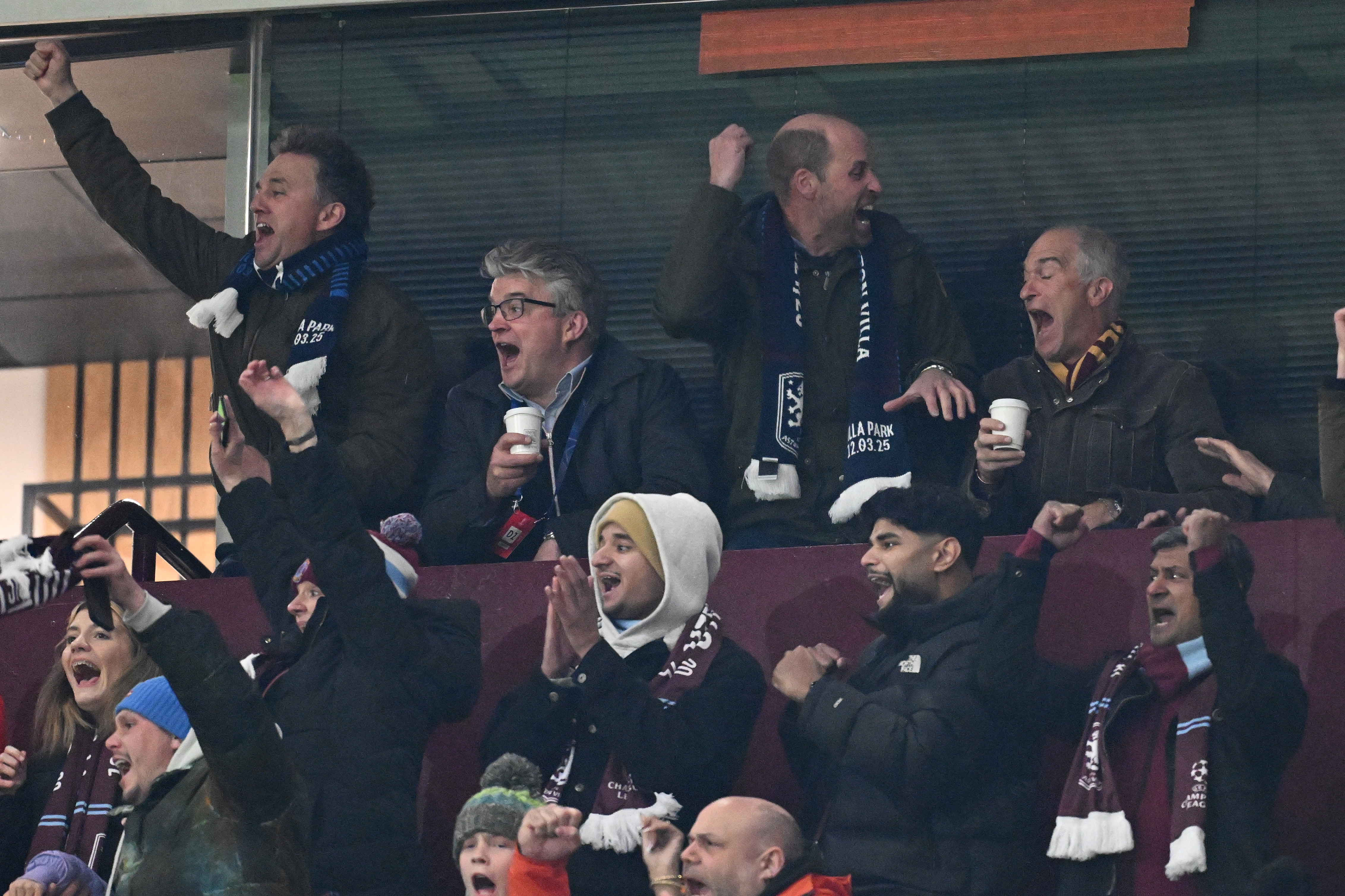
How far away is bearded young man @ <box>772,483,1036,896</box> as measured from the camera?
706 cm

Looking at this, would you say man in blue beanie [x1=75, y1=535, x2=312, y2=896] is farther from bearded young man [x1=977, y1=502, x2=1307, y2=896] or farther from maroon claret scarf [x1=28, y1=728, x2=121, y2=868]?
bearded young man [x1=977, y1=502, x2=1307, y2=896]

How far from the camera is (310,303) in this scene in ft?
29.0

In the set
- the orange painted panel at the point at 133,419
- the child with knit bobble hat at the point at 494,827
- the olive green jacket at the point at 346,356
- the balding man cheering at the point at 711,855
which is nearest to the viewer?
the balding man cheering at the point at 711,855

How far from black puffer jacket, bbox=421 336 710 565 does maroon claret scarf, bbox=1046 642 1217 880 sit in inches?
59.3

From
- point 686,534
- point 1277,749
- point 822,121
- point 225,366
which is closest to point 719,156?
point 822,121

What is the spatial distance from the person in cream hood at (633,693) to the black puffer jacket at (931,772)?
336mm

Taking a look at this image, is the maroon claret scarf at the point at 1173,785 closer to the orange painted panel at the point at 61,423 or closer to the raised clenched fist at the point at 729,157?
the raised clenched fist at the point at 729,157

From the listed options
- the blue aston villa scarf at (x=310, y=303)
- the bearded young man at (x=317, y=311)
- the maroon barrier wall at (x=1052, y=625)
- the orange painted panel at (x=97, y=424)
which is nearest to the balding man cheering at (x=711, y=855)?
the maroon barrier wall at (x=1052, y=625)

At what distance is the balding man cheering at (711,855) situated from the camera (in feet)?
22.5

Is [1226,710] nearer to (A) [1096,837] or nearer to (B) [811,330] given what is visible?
(A) [1096,837]

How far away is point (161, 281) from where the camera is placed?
10.6m

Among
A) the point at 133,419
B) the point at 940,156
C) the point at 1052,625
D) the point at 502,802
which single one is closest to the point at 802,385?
the point at 1052,625

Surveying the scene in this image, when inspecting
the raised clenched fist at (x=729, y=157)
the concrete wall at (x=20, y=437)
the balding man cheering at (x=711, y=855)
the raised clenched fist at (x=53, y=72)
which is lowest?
the balding man cheering at (x=711, y=855)

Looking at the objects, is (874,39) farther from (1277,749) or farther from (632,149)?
(1277,749)
